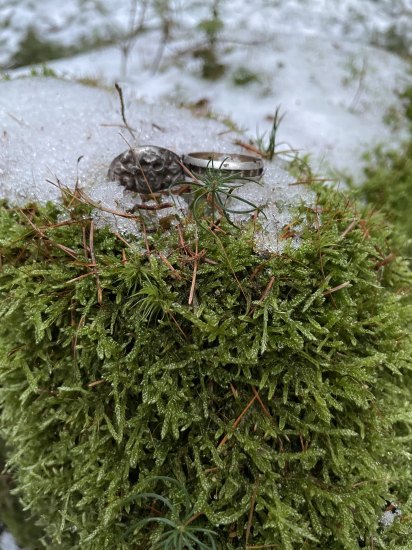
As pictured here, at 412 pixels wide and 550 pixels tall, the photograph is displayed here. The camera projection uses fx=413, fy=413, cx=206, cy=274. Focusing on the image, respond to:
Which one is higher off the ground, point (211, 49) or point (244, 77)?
point (211, 49)

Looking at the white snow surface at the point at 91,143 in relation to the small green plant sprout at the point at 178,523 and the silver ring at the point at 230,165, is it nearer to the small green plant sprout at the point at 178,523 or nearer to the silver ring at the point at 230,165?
the silver ring at the point at 230,165

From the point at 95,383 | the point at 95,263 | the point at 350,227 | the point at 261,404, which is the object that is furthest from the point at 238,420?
the point at 350,227

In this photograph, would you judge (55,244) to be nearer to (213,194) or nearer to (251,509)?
(213,194)

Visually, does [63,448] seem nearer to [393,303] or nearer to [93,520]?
[93,520]

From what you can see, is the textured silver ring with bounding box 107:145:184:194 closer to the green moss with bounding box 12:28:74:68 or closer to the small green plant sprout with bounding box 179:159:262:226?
the small green plant sprout with bounding box 179:159:262:226

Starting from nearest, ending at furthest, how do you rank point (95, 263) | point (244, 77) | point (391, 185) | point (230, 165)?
point (95, 263) → point (230, 165) → point (391, 185) → point (244, 77)

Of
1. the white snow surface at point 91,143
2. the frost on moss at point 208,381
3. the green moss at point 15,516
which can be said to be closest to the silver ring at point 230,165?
the white snow surface at point 91,143

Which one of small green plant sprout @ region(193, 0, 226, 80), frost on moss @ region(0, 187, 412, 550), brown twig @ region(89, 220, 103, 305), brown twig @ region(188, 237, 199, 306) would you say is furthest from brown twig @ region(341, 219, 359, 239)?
small green plant sprout @ region(193, 0, 226, 80)

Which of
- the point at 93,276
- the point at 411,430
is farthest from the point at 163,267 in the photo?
the point at 411,430
